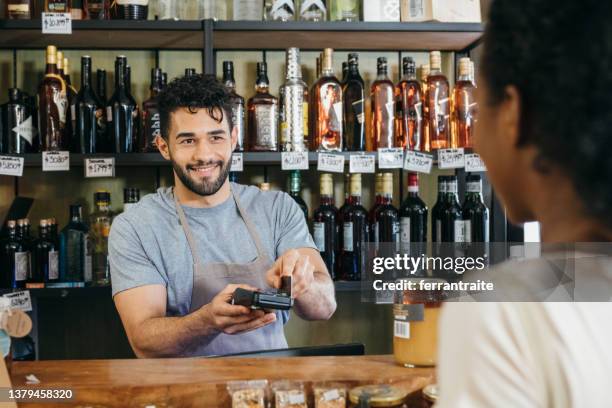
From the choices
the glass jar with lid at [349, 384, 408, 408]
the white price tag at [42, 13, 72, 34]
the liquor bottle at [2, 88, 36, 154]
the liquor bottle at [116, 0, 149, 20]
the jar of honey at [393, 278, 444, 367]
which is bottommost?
the glass jar with lid at [349, 384, 408, 408]

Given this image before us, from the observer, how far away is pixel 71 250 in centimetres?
248

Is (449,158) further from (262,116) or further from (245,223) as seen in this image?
(245,223)

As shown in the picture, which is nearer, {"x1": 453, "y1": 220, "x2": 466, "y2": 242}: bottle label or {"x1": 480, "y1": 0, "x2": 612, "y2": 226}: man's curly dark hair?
{"x1": 480, "y1": 0, "x2": 612, "y2": 226}: man's curly dark hair

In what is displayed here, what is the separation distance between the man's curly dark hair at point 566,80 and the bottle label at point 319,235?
6.74ft

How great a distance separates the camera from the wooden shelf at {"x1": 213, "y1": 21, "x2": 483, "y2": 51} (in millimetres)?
2410

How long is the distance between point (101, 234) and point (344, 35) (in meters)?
1.10

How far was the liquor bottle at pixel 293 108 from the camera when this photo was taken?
2463 millimetres

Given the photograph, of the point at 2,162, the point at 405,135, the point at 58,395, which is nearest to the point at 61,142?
the point at 2,162

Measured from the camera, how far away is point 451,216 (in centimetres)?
264

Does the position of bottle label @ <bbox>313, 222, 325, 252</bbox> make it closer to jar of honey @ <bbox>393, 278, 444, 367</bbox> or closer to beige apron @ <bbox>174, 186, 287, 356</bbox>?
beige apron @ <bbox>174, 186, 287, 356</bbox>

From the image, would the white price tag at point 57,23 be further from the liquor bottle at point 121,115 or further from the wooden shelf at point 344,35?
the wooden shelf at point 344,35

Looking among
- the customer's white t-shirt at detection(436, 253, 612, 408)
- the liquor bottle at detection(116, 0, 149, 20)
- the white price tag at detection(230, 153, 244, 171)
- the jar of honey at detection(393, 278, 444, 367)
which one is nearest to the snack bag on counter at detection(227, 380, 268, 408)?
the jar of honey at detection(393, 278, 444, 367)

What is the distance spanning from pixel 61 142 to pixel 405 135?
1179mm

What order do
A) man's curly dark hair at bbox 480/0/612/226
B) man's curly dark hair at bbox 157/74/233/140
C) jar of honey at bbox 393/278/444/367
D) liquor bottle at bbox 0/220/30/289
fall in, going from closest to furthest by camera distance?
man's curly dark hair at bbox 480/0/612/226 < jar of honey at bbox 393/278/444/367 < man's curly dark hair at bbox 157/74/233/140 < liquor bottle at bbox 0/220/30/289
